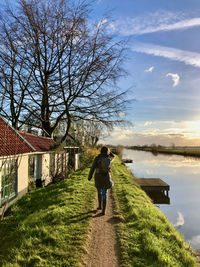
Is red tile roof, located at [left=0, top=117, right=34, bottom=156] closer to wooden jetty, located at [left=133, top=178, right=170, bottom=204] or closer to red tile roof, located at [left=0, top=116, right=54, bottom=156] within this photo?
red tile roof, located at [left=0, top=116, right=54, bottom=156]

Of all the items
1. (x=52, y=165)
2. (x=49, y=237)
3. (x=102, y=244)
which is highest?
(x=52, y=165)

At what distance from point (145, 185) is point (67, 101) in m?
10.6

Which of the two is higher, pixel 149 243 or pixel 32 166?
pixel 32 166

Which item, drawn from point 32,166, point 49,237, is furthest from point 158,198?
point 49,237

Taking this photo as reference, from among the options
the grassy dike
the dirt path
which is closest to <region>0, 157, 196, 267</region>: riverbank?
the grassy dike

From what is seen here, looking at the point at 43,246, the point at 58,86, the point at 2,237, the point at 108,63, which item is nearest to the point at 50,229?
the point at 43,246

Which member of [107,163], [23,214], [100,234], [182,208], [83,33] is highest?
[83,33]

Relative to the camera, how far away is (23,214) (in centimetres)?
668

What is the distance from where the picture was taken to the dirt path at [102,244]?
3.44 meters

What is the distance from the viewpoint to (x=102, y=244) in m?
4.03

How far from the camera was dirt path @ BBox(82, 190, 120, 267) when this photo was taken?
344 cm

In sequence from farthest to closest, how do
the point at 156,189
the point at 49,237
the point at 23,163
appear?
1. the point at 156,189
2. the point at 23,163
3. the point at 49,237

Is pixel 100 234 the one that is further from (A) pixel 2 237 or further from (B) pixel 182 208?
(B) pixel 182 208

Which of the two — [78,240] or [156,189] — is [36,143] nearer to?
[78,240]
